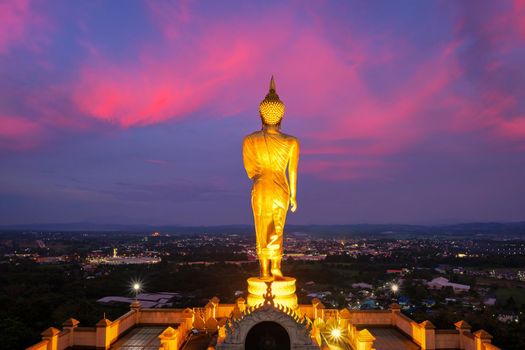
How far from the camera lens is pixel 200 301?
40.9m

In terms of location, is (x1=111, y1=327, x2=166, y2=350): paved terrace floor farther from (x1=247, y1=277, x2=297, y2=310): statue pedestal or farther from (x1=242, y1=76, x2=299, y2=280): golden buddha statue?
(x1=242, y1=76, x2=299, y2=280): golden buddha statue

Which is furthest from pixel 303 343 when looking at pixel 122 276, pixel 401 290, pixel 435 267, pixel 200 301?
pixel 435 267

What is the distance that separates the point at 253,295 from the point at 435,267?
84.9 meters

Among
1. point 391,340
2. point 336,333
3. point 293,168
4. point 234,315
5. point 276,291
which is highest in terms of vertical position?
point 293,168

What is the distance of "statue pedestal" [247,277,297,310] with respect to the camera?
12852 mm

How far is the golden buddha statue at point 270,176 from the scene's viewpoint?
46.5 feet

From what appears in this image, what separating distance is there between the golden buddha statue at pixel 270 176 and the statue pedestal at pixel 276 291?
0.90 metres

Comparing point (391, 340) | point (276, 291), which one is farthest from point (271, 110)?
point (391, 340)

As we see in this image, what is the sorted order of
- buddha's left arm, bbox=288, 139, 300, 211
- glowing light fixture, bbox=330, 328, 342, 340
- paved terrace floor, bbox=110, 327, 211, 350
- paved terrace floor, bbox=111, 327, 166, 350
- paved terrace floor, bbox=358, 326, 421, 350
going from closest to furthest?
glowing light fixture, bbox=330, 328, 342, 340, paved terrace floor, bbox=110, 327, 211, 350, paved terrace floor, bbox=111, 327, 166, 350, paved terrace floor, bbox=358, 326, 421, 350, buddha's left arm, bbox=288, 139, 300, 211

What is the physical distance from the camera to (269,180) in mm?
14555

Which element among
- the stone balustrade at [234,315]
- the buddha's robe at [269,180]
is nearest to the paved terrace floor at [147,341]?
the stone balustrade at [234,315]

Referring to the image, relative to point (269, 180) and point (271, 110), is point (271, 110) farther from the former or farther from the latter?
point (269, 180)

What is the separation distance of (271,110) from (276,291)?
6.08 meters

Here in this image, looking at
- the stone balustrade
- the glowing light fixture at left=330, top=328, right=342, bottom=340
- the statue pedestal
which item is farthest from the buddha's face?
the glowing light fixture at left=330, top=328, right=342, bottom=340
